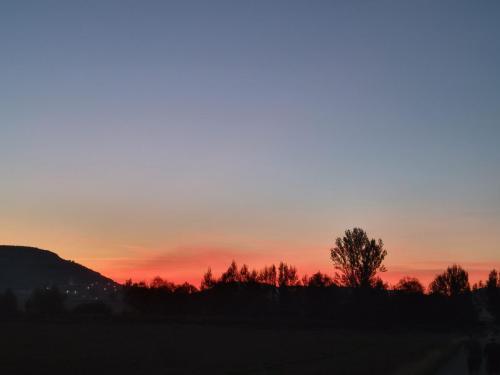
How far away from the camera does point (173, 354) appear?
4709 cm

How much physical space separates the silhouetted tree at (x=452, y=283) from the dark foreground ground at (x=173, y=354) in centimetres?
8688

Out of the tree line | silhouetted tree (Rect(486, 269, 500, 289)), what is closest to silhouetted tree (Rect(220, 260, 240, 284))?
the tree line

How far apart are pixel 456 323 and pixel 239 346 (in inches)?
3562

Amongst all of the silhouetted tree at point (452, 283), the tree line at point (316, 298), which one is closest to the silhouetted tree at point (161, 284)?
the tree line at point (316, 298)

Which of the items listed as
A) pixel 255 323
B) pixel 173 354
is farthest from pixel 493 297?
pixel 173 354

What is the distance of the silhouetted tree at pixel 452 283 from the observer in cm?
15112

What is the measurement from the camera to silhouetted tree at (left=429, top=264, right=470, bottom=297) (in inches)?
5950

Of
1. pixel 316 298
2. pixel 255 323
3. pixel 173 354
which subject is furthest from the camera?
pixel 316 298

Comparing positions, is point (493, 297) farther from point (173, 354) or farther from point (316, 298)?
point (173, 354)

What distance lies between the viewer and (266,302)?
5443 inches

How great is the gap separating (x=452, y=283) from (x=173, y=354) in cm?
11978

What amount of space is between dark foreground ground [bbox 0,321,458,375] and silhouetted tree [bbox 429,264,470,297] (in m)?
86.9

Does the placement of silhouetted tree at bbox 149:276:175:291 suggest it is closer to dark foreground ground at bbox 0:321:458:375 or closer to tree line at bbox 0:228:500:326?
tree line at bbox 0:228:500:326

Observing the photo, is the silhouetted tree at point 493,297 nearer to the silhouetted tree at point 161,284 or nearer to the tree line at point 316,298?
the tree line at point 316,298
